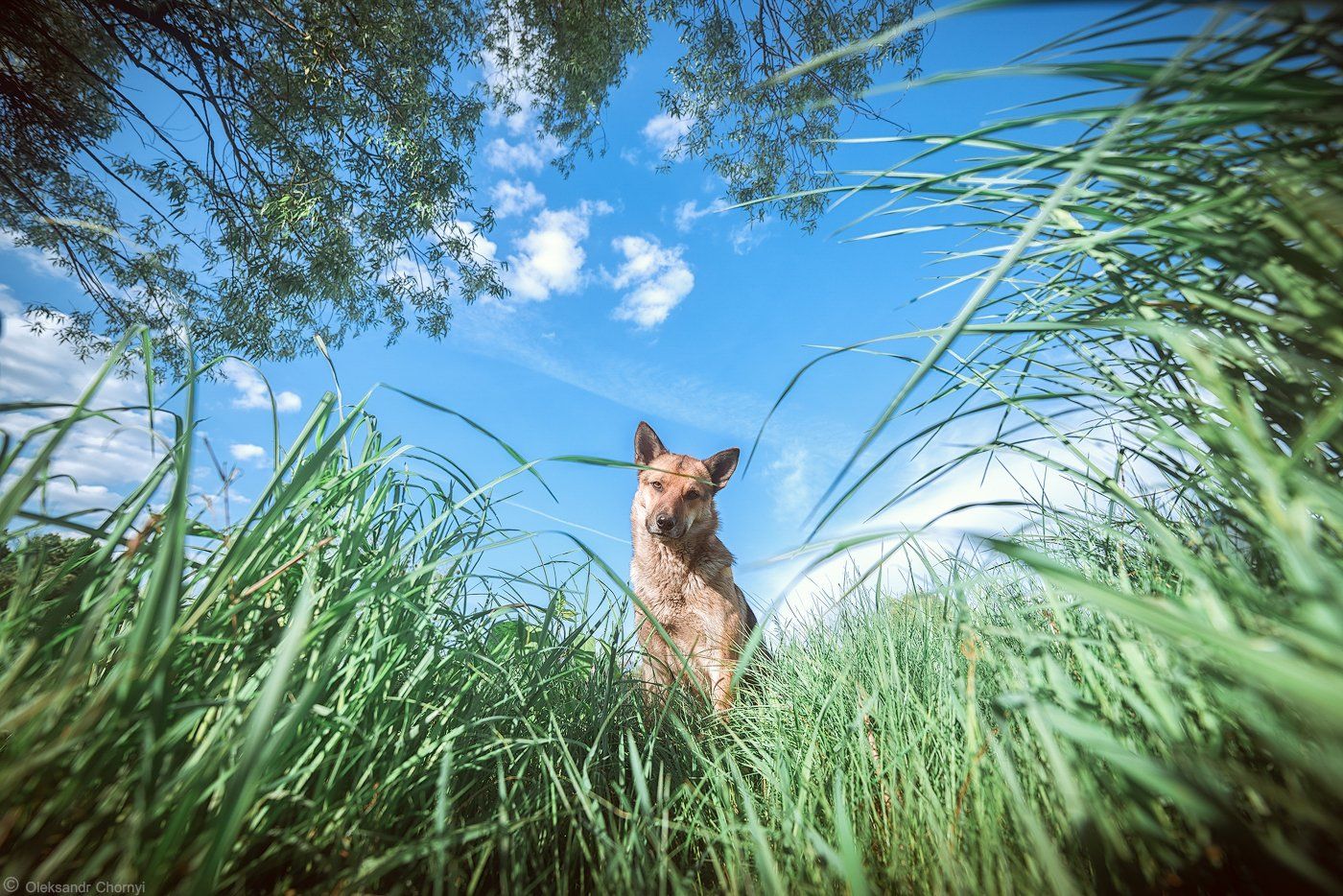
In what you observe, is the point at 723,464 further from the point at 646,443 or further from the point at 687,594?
the point at 687,594

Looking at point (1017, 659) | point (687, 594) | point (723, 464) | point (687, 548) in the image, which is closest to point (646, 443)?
point (723, 464)

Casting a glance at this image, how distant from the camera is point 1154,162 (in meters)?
0.87

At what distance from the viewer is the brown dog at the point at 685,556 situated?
4.18 metres

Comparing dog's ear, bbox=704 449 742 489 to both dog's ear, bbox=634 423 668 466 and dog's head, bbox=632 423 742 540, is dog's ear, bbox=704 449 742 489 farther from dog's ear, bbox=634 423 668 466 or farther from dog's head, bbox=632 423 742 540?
dog's ear, bbox=634 423 668 466

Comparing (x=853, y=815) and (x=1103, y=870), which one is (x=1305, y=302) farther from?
(x=853, y=815)

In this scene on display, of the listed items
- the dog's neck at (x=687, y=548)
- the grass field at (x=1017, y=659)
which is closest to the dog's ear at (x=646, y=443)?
the dog's neck at (x=687, y=548)

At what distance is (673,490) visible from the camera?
4660 millimetres

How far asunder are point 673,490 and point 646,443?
50cm

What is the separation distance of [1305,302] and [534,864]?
1574 mm

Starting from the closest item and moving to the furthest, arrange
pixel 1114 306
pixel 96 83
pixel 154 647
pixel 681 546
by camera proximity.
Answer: pixel 154 647, pixel 1114 306, pixel 681 546, pixel 96 83

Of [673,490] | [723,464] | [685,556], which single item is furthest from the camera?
[723,464]

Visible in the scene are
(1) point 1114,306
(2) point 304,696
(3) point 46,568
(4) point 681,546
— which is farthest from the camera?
(4) point 681,546

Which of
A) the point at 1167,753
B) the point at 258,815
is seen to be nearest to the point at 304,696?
the point at 258,815

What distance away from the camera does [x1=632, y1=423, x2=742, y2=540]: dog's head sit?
4461mm
